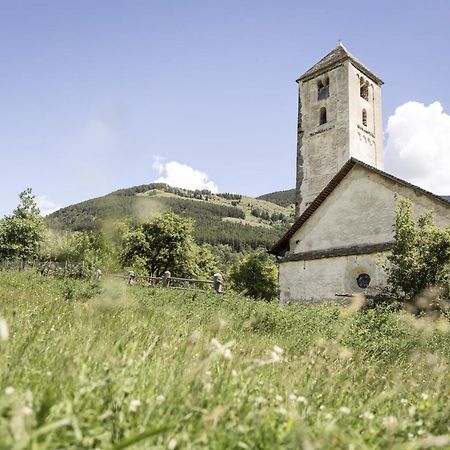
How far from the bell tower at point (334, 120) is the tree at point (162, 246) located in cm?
2330

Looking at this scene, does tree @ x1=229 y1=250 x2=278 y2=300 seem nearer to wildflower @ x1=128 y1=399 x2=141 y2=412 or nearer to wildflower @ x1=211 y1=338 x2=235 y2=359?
wildflower @ x1=211 y1=338 x2=235 y2=359

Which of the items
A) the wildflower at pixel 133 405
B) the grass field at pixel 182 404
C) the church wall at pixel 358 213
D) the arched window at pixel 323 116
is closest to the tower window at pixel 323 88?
the arched window at pixel 323 116

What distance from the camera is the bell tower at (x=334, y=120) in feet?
96.3

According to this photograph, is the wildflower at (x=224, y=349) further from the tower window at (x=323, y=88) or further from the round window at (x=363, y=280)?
the tower window at (x=323, y=88)

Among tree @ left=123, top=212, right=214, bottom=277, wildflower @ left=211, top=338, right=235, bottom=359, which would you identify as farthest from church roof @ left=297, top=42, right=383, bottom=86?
wildflower @ left=211, top=338, right=235, bottom=359

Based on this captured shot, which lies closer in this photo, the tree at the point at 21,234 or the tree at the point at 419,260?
the tree at the point at 419,260

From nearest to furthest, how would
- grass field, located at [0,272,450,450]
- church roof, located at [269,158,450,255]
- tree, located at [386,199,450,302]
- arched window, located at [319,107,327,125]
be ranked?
grass field, located at [0,272,450,450] → tree, located at [386,199,450,302] → church roof, located at [269,158,450,255] → arched window, located at [319,107,327,125]

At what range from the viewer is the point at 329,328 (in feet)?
37.0

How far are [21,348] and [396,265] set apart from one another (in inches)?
649

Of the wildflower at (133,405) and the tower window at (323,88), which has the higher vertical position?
the tower window at (323,88)

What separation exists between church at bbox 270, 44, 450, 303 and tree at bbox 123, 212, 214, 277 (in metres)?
23.3

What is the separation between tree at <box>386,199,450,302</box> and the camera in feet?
49.4

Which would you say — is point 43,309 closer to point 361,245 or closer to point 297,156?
point 361,245

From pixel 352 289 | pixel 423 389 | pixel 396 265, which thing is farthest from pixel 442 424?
pixel 352 289
